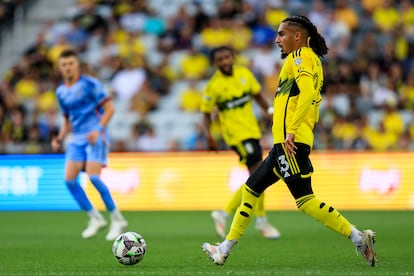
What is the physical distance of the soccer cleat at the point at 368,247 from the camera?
8.47 metres

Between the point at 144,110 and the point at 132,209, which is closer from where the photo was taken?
the point at 132,209

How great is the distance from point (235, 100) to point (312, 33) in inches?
163

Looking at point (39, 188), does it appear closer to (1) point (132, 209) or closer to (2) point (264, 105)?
(1) point (132, 209)

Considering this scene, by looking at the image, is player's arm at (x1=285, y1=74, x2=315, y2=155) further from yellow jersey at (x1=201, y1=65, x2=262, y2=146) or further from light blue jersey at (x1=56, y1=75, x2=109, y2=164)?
light blue jersey at (x1=56, y1=75, x2=109, y2=164)

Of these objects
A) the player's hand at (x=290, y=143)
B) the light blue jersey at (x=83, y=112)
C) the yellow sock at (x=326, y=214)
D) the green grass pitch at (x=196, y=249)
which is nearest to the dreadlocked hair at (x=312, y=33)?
the player's hand at (x=290, y=143)

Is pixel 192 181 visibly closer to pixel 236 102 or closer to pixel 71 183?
pixel 71 183

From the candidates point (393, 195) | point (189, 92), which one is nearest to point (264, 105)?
point (393, 195)

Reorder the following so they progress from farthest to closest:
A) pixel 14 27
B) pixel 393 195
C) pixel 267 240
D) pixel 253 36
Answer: pixel 14 27, pixel 253 36, pixel 393 195, pixel 267 240

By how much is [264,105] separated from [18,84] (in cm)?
1304

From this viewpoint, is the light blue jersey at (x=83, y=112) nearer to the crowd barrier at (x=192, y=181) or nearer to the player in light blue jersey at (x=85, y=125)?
the player in light blue jersey at (x=85, y=125)

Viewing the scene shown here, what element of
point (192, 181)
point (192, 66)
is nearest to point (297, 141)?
point (192, 181)

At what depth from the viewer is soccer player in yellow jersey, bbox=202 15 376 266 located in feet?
28.1

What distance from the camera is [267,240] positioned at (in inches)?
497

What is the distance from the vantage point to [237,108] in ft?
→ 42.9
